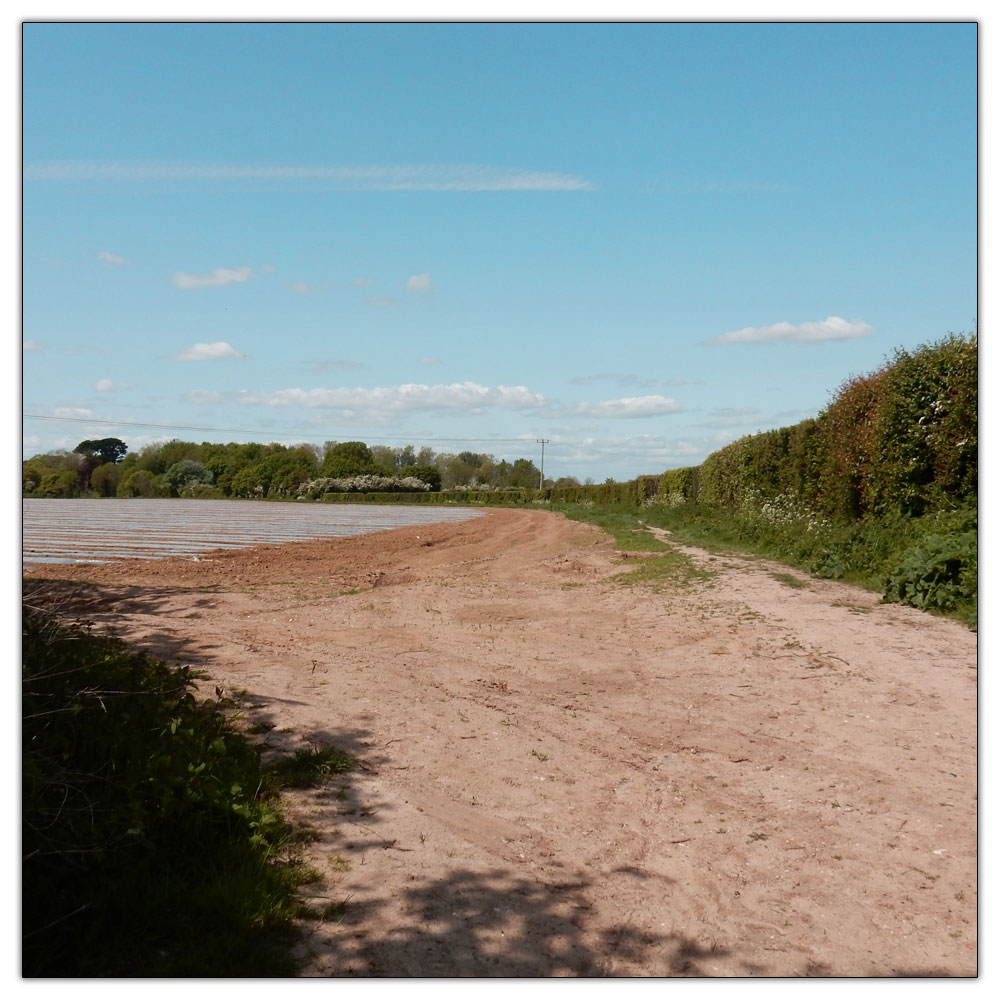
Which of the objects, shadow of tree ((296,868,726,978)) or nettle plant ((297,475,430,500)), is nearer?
shadow of tree ((296,868,726,978))

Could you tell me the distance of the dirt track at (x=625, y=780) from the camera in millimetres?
3137

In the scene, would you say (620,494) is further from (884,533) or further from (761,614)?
(761,614)

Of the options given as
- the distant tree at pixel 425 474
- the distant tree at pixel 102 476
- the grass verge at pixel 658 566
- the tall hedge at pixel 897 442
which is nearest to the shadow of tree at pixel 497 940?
the grass verge at pixel 658 566

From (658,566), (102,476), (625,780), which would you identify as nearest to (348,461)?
(102,476)

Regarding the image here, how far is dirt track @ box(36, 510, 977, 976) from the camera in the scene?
123 inches

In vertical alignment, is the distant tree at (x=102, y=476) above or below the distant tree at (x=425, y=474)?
below

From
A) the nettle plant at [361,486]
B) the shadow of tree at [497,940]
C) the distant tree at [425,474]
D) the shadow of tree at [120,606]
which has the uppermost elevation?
the distant tree at [425,474]

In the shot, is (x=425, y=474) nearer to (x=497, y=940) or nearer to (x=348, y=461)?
(x=348, y=461)

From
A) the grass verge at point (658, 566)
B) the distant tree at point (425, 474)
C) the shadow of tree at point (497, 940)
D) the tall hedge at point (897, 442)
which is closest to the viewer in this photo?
the shadow of tree at point (497, 940)

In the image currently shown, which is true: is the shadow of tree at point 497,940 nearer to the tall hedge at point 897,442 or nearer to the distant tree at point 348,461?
the tall hedge at point 897,442

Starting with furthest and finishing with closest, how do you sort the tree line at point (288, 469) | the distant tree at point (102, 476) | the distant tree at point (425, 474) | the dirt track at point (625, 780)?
the distant tree at point (425, 474) → the tree line at point (288, 469) → the distant tree at point (102, 476) → the dirt track at point (625, 780)

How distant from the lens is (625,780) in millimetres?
4762

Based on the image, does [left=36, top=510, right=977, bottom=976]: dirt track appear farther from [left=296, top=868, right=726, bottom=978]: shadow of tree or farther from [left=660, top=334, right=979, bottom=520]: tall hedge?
[left=660, top=334, right=979, bottom=520]: tall hedge

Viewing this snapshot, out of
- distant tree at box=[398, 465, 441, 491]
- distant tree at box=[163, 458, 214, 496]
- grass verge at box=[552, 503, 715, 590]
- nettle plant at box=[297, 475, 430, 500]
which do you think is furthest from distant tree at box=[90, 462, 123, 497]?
distant tree at box=[398, 465, 441, 491]
